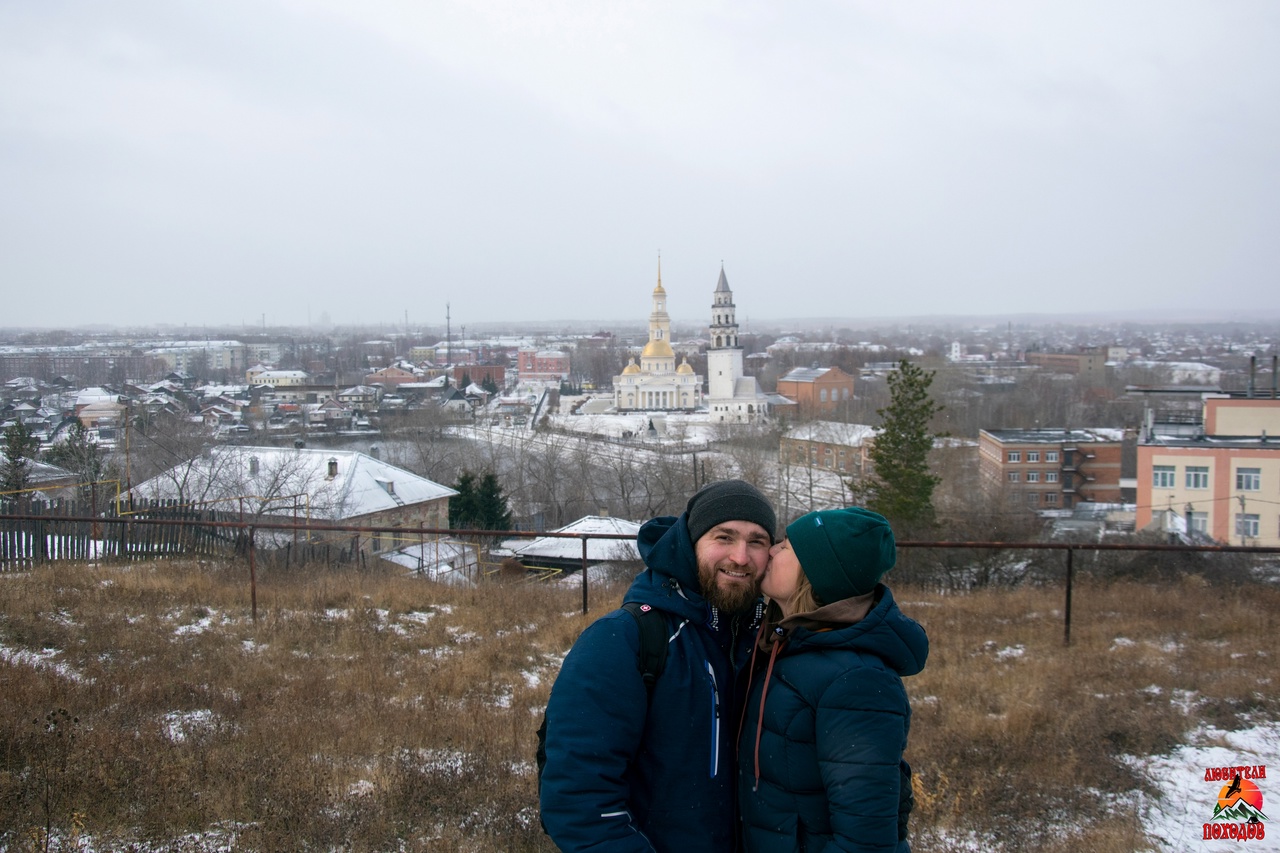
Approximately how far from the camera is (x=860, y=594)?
1973 millimetres

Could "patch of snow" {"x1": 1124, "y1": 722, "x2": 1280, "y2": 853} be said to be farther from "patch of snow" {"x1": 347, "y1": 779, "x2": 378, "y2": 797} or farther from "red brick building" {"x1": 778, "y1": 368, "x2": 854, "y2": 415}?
"red brick building" {"x1": 778, "y1": 368, "x2": 854, "y2": 415}

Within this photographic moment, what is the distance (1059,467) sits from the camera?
1794 inches

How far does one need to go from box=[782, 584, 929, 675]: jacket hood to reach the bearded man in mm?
214

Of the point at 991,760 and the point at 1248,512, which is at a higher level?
the point at 991,760

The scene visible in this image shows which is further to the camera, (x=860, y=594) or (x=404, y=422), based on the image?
(x=404, y=422)

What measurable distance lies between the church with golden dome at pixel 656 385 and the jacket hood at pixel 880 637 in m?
95.7

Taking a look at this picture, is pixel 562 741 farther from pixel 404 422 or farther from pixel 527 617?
pixel 404 422

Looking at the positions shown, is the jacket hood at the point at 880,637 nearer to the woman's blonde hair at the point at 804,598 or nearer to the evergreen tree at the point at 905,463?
the woman's blonde hair at the point at 804,598

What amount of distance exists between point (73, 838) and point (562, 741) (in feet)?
10.7

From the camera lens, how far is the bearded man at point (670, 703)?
6.48 feet

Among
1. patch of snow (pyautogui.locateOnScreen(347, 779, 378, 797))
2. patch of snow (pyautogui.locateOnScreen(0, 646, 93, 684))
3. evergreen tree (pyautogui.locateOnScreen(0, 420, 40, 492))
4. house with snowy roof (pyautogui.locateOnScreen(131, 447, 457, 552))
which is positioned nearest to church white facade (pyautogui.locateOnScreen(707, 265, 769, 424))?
house with snowy roof (pyautogui.locateOnScreen(131, 447, 457, 552))

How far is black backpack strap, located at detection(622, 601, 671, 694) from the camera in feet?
6.69

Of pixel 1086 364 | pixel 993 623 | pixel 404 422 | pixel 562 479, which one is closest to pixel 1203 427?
pixel 562 479

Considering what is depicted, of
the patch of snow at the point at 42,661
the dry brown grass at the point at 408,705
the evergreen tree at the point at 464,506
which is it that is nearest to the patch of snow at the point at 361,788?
the dry brown grass at the point at 408,705
